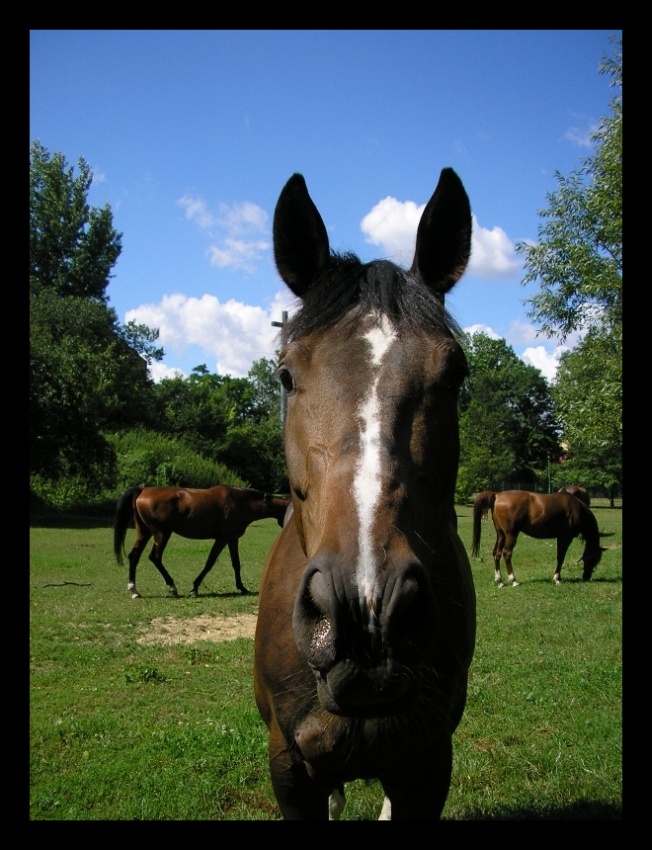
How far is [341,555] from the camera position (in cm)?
150

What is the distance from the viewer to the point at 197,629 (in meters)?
9.02

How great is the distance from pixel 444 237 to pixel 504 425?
150 feet

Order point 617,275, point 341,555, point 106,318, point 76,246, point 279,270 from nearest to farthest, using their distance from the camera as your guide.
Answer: point 341,555
point 279,270
point 617,275
point 106,318
point 76,246

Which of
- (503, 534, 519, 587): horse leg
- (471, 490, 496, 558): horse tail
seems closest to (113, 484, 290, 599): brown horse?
(471, 490, 496, 558): horse tail

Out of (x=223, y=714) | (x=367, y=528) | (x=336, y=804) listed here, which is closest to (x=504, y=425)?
(x=223, y=714)

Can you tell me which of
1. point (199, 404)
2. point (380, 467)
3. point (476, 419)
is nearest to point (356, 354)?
point (380, 467)

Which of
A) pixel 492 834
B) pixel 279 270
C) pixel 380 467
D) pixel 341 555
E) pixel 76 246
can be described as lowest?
pixel 492 834

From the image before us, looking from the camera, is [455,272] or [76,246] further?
[76,246]

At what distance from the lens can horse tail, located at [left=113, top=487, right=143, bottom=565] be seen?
39.9 feet

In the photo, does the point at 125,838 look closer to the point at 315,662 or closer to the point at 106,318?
the point at 315,662

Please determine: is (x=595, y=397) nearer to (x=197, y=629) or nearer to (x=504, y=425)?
(x=197, y=629)

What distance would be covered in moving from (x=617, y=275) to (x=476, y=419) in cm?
3011

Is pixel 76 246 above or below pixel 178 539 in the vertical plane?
above
